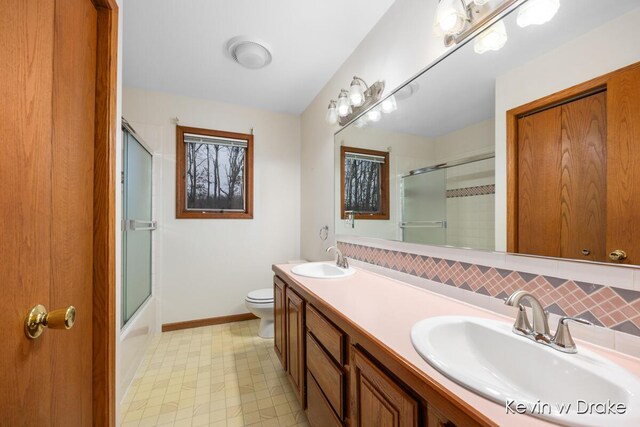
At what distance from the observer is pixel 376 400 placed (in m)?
0.74

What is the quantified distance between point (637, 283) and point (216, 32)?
7.75ft

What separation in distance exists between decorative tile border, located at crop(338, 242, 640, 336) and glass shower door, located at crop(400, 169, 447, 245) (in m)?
0.12

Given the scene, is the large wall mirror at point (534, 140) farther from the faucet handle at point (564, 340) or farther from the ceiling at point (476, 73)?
the faucet handle at point (564, 340)

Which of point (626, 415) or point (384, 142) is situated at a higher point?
point (384, 142)

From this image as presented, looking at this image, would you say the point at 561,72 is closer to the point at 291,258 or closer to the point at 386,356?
the point at 386,356

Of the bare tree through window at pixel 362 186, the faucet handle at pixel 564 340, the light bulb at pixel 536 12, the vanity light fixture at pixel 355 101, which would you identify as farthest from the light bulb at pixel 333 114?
the faucet handle at pixel 564 340

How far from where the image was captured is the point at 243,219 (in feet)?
9.14

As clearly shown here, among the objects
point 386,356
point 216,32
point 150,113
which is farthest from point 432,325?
point 150,113

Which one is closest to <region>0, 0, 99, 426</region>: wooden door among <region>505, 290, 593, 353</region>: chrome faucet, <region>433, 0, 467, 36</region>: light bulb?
<region>505, 290, 593, 353</region>: chrome faucet

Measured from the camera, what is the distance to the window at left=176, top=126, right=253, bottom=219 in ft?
8.48

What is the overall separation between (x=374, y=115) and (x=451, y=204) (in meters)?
0.85

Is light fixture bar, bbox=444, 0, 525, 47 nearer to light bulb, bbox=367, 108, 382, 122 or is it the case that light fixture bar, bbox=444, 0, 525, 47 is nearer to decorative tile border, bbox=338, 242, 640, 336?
light bulb, bbox=367, 108, 382, 122

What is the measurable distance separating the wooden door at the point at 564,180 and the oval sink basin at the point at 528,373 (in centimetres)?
31

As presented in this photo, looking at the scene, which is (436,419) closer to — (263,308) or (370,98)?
(370,98)
